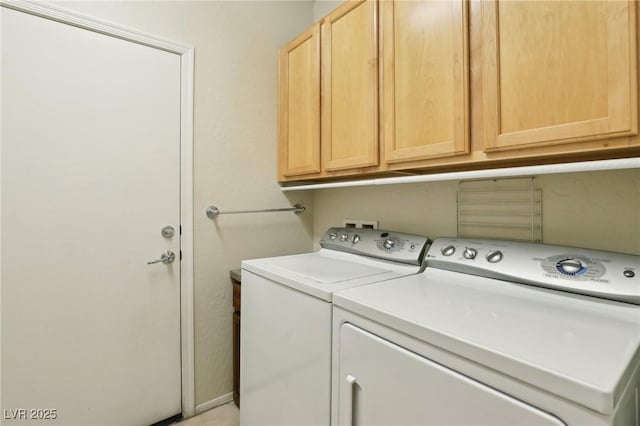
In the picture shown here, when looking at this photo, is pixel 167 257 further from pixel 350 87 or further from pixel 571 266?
pixel 571 266

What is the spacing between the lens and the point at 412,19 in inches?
50.1

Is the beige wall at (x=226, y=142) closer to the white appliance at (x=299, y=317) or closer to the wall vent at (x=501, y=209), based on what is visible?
the white appliance at (x=299, y=317)

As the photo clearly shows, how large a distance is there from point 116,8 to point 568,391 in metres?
2.19

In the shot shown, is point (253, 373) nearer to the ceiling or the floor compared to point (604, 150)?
nearer to the floor

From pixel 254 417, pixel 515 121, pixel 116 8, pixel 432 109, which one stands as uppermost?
pixel 116 8

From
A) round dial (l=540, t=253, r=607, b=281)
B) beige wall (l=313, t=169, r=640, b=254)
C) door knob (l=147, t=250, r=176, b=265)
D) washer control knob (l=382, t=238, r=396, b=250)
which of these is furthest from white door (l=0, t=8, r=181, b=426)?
round dial (l=540, t=253, r=607, b=281)

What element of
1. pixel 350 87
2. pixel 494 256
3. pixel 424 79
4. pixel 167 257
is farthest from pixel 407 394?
pixel 167 257

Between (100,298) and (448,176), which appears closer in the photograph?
(448,176)

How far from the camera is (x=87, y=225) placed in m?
1.51

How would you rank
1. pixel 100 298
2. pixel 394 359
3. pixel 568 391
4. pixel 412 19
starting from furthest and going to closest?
pixel 100 298 < pixel 412 19 < pixel 394 359 < pixel 568 391

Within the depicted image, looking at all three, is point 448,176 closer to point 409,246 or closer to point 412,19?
point 409,246

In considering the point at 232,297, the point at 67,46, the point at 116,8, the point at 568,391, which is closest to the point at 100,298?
the point at 232,297

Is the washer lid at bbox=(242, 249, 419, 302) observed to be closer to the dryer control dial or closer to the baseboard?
the dryer control dial

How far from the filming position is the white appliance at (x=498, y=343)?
0.57 m
